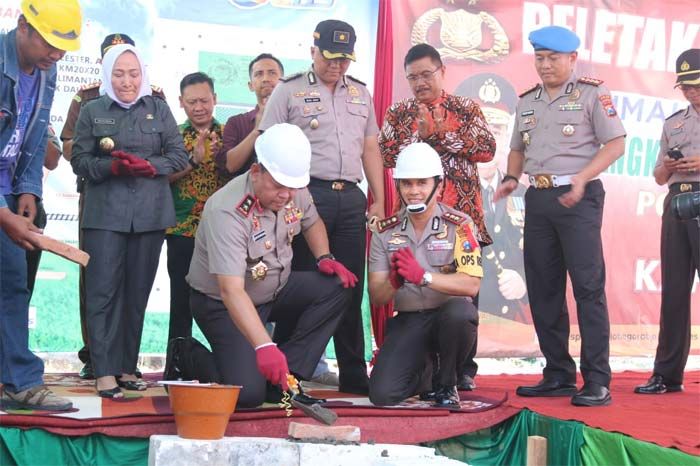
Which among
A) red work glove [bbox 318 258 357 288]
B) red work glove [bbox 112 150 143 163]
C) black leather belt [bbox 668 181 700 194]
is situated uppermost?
red work glove [bbox 112 150 143 163]

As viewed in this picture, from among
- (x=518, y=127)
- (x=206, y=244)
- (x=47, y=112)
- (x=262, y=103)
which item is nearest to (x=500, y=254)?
(x=518, y=127)

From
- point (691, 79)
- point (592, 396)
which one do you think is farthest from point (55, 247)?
point (691, 79)

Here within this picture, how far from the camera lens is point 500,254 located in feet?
21.0

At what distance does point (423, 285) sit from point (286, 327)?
67cm

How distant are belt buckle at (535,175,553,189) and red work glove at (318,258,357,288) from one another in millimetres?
1053

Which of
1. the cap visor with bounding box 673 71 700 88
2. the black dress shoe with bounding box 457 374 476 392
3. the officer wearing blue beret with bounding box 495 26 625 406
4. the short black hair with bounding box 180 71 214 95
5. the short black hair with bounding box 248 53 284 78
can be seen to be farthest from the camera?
the short black hair with bounding box 248 53 284 78

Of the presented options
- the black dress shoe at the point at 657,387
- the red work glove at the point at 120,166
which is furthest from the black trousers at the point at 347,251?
→ the black dress shoe at the point at 657,387

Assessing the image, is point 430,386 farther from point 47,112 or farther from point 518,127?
point 47,112

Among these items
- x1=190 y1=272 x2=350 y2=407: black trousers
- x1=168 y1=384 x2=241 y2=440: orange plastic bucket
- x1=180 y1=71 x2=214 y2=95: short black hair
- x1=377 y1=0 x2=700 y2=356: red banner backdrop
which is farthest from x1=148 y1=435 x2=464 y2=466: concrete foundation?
x1=377 y1=0 x2=700 y2=356: red banner backdrop

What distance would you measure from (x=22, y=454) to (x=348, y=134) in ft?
6.82

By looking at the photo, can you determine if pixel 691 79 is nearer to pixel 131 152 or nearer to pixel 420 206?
pixel 420 206

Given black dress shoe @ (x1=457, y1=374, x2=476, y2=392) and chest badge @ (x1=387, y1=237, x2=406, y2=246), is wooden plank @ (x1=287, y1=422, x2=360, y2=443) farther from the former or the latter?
black dress shoe @ (x1=457, y1=374, x2=476, y2=392)

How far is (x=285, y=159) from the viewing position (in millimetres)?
3850

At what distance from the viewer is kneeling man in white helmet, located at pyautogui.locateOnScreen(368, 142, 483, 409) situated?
168 inches
